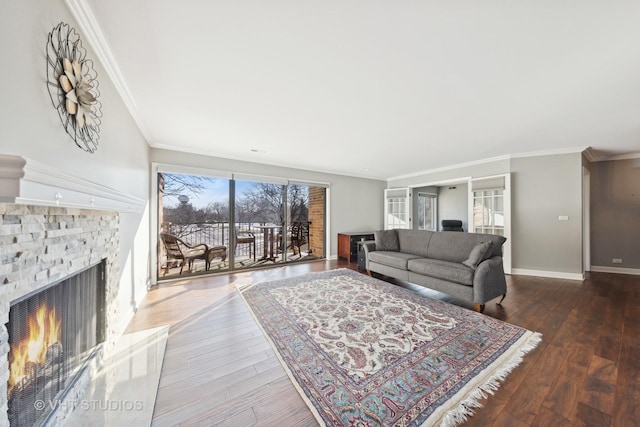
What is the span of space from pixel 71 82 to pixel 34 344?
1.38 m

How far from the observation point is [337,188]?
602 centimetres

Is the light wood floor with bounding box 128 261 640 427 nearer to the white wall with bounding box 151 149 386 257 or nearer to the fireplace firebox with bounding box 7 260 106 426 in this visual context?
the fireplace firebox with bounding box 7 260 106 426

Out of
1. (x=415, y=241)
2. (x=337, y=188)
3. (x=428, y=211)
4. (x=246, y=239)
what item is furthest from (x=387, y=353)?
(x=428, y=211)

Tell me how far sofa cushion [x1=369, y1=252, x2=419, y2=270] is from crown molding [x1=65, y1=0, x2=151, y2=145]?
3.99 metres

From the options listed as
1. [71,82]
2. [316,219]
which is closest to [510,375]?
[71,82]

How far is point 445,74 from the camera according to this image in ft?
6.31

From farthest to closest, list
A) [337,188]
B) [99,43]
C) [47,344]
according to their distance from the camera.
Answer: [337,188], [99,43], [47,344]

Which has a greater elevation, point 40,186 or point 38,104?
point 38,104

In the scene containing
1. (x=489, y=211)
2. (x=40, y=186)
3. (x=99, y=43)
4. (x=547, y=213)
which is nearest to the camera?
(x=40, y=186)

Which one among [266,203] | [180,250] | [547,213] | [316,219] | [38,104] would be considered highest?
[38,104]

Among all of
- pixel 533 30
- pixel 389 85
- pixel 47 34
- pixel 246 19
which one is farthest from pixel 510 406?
pixel 47 34

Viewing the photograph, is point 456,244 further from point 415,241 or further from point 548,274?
point 548,274

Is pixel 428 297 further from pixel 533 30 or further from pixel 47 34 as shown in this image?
pixel 47 34

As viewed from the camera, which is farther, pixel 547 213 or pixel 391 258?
pixel 547 213
